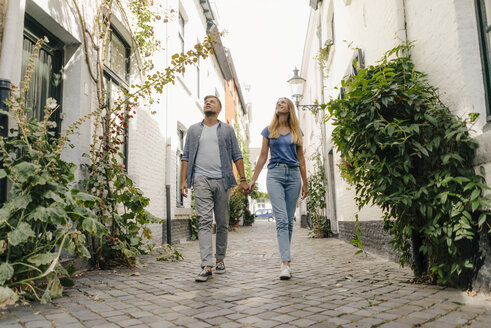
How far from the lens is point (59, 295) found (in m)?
3.16

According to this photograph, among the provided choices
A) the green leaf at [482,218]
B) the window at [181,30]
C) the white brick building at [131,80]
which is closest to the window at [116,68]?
the white brick building at [131,80]

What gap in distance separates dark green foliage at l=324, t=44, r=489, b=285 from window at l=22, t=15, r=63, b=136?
3031 mm

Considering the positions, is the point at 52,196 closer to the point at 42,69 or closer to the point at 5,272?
the point at 5,272

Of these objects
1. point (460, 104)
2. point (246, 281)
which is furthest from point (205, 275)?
point (460, 104)

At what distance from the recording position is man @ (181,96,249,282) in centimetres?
433

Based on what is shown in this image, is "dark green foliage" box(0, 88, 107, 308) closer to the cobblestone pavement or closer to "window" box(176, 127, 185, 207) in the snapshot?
the cobblestone pavement

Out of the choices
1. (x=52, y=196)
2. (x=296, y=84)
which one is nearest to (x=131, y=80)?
(x=52, y=196)

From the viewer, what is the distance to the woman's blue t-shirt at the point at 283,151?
4391 mm

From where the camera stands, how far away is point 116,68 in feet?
21.2

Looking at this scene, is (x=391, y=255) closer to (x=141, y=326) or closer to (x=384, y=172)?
(x=384, y=172)

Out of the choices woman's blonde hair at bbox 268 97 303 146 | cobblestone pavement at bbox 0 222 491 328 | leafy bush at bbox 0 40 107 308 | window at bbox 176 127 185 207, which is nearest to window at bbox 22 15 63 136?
leafy bush at bbox 0 40 107 308

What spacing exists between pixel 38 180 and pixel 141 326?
131 centimetres

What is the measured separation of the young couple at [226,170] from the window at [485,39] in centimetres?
184

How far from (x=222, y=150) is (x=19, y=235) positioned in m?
2.20
